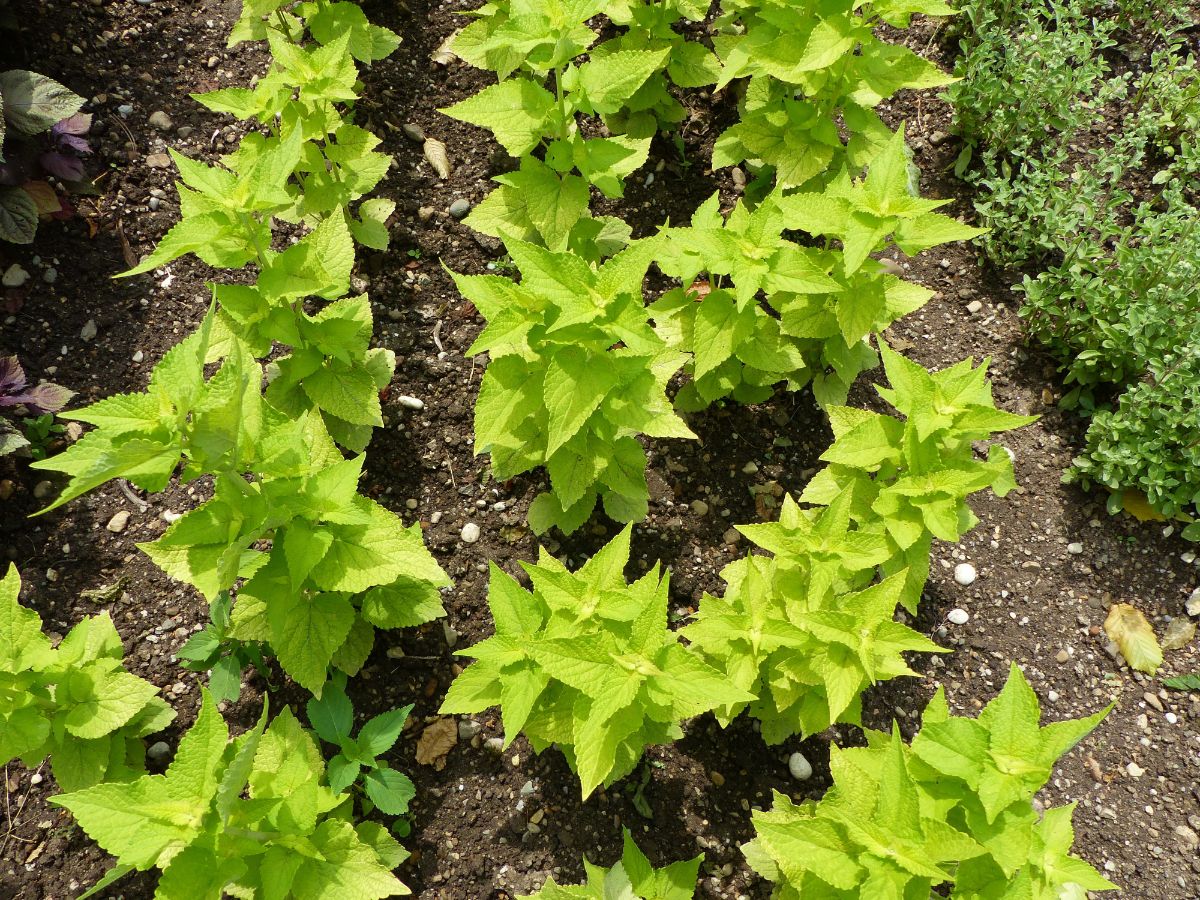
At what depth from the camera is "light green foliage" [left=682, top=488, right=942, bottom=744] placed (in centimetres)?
266

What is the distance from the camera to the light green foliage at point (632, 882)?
2.68 metres

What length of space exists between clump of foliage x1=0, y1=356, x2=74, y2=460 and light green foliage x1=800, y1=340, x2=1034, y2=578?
2.90 meters

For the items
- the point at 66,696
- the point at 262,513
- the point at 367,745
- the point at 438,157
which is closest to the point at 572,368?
the point at 262,513

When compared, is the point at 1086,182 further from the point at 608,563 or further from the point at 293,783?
the point at 293,783

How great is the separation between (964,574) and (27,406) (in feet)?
12.5

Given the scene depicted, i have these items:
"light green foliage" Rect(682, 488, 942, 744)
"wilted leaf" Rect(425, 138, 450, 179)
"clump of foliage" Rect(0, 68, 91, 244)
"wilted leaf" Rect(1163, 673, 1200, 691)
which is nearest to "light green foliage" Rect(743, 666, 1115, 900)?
"light green foliage" Rect(682, 488, 942, 744)

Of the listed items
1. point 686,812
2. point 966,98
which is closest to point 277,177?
point 686,812

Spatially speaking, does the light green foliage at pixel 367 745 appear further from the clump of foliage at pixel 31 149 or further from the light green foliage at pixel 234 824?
the clump of foliage at pixel 31 149

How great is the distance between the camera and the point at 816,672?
2.76m

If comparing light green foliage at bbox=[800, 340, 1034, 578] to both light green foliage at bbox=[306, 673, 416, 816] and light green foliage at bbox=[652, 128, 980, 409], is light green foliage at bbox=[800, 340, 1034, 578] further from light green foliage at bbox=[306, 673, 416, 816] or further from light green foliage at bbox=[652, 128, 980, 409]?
light green foliage at bbox=[306, 673, 416, 816]

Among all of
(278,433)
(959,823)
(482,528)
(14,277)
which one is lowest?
(482,528)

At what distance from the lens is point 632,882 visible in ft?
9.04

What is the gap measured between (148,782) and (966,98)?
4.23 m

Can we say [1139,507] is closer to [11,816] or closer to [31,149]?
[11,816]
